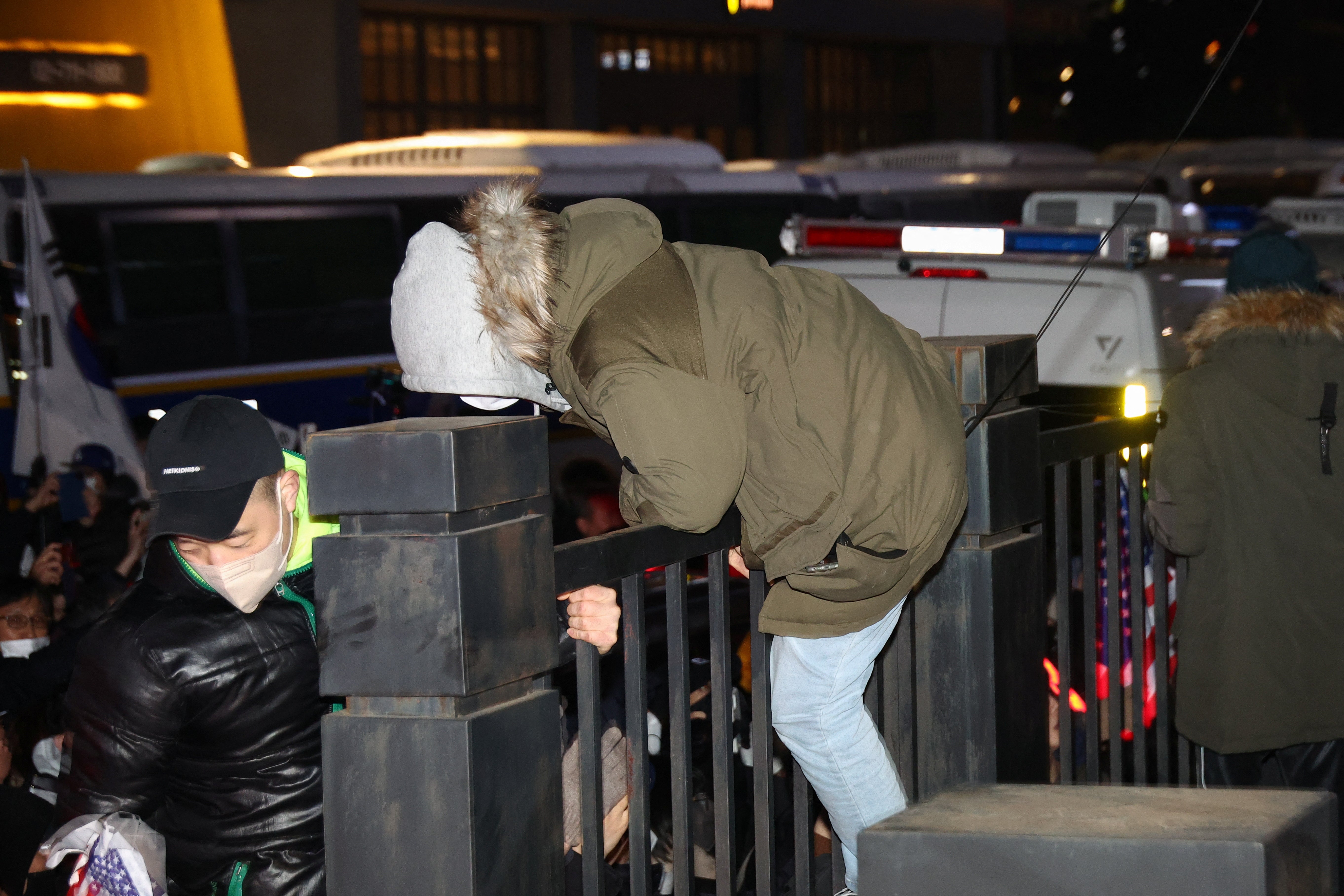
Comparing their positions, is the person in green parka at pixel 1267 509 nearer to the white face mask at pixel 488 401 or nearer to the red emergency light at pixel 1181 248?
the white face mask at pixel 488 401

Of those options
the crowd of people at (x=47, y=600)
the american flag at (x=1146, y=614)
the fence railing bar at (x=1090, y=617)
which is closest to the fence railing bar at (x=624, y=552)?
the crowd of people at (x=47, y=600)

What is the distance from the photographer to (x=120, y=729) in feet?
→ 8.64

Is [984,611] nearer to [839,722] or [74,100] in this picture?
[839,722]

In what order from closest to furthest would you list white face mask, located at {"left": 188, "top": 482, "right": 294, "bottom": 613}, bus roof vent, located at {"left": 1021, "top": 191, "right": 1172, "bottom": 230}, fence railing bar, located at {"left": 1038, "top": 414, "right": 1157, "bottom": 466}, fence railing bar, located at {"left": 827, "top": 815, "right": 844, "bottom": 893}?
white face mask, located at {"left": 188, "top": 482, "right": 294, "bottom": 613}, fence railing bar, located at {"left": 827, "top": 815, "right": 844, "bottom": 893}, fence railing bar, located at {"left": 1038, "top": 414, "right": 1157, "bottom": 466}, bus roof vent, located at {"left": 1021, "top": 191, "right": 1172, "bottom": 230}

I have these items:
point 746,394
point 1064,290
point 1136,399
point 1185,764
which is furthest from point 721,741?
point 1064,290

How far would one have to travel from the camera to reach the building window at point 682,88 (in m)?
27.0

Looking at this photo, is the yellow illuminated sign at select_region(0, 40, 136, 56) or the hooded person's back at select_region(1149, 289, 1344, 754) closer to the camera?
the hooded person's back at select_region(1149, 289, 1344, 754)

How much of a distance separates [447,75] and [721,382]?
23508 mm

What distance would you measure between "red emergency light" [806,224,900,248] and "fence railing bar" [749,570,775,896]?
3.99 meters

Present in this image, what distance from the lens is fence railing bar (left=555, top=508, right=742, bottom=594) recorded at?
230cm

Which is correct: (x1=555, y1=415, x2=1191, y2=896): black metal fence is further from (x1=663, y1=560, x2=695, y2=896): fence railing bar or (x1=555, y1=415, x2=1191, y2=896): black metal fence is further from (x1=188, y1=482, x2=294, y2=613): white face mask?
(x1=188, y1=482, x2=294, y2=613): white face mask

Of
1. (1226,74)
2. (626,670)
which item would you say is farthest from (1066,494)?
(1226,74)

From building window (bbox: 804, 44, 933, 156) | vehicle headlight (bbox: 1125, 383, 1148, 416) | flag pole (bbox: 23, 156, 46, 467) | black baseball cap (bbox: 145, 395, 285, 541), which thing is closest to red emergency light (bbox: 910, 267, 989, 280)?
vehicle headlight (bbox: 1125, 383, 1148, 416)

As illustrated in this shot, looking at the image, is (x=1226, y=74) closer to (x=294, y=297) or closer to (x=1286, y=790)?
(x=294, y=297)
